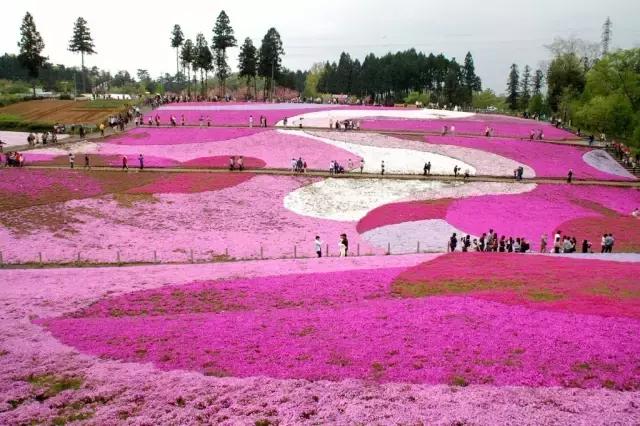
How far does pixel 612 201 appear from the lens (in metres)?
46.8

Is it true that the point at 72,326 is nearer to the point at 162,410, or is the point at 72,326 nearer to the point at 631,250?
the point at 162,410

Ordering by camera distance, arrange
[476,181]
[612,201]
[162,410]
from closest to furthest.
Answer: [162,410] → [612,201] → [476,181]

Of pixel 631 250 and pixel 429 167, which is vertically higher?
pixel 429 167

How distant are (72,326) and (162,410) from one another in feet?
24.9

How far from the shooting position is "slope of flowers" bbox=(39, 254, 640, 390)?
14320 millimetres

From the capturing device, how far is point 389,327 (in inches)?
683

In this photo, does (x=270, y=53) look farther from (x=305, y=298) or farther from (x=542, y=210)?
(x=305, y=298)

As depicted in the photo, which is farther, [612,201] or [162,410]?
[612,201]

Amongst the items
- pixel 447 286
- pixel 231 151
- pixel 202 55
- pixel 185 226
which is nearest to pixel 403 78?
pixel 202 55

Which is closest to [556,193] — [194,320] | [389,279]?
[389,279]

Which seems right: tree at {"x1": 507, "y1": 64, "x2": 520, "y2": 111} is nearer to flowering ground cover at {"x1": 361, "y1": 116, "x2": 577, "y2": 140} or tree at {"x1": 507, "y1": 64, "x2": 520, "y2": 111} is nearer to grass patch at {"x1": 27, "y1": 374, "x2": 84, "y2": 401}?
flowering ground cover at {"x1": 361, "y1": 116, "x2": 577, "y2": 140}

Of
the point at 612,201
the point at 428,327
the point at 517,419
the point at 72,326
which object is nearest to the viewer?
the point at 517,419

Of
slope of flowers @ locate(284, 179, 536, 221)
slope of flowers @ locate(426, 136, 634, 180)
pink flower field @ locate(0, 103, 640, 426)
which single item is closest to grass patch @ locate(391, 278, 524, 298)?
pink flower field @ locate(0, 103, 640, 426)

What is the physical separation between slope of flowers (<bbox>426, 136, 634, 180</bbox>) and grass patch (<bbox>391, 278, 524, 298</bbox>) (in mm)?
35098
